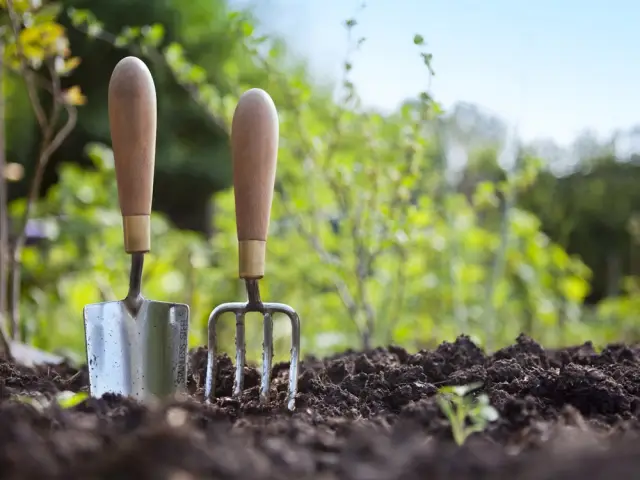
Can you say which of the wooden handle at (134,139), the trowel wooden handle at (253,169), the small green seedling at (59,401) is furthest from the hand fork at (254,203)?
the small green seedling at (59,401)

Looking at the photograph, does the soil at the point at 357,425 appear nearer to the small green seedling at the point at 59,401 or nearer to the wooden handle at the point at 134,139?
the small green seedling at the point at 59,401

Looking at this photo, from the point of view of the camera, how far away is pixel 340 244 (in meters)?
2.80

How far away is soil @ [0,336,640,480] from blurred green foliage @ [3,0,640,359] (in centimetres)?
88

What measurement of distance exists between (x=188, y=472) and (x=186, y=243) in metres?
3.27

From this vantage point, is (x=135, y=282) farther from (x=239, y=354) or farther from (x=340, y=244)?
(x=340, y=244)

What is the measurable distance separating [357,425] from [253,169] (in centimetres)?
53

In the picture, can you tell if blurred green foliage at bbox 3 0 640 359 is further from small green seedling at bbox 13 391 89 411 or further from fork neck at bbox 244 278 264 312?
small green seedling at bbox 13 391 89 411

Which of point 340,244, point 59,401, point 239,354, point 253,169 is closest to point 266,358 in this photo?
point 239,354

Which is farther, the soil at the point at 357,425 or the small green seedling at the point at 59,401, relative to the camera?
the small green seedling at the point at 59,401

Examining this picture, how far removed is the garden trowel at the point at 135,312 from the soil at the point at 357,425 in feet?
0.27

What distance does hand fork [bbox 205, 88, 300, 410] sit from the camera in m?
A: 1.26

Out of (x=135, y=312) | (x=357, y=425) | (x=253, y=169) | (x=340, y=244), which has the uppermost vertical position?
(x=253, y=169)

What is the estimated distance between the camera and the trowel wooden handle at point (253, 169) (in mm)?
1263

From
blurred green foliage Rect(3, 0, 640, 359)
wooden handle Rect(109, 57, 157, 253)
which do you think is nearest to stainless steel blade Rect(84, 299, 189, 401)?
wooden handle Rect(109, 57, 157, 253)
